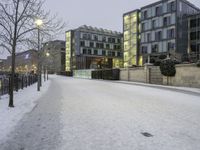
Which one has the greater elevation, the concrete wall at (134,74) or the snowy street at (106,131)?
the concrete wall at (134,74)

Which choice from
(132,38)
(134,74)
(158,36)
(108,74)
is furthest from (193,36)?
(134,74)

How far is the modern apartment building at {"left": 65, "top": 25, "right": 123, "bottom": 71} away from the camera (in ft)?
319

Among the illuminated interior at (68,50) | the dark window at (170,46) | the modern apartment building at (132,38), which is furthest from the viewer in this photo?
the illuminated interior at (68,50)

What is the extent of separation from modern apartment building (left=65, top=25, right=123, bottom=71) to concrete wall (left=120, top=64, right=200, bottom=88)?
5101 centimetres

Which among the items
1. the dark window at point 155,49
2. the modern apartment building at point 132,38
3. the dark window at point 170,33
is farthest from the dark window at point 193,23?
the modern apartment building at point 132,38

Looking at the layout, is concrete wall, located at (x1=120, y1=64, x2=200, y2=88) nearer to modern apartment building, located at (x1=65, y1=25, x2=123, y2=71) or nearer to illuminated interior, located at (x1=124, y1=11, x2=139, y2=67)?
illuminated interior, located at (x1=124, y1=11, x2=139, y2=67)

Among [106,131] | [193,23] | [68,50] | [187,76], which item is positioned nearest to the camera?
[106,131]

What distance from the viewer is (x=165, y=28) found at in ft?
212

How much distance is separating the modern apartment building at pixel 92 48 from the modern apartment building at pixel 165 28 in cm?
2809

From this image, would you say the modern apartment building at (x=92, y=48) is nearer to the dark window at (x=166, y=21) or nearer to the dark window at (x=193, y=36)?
the dark window at (x=166, y=21)

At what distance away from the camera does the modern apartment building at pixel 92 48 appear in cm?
9738

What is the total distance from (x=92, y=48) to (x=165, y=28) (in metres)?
39.9

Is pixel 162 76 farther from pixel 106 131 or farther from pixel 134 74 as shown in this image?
pixel 106 131

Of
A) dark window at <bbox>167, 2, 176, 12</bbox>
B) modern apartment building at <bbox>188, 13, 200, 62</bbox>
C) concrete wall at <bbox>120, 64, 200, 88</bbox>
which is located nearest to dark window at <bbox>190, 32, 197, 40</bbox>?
modern apartment building at <bbox>188, 13, 200, 62</bbox>
